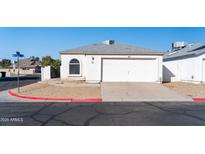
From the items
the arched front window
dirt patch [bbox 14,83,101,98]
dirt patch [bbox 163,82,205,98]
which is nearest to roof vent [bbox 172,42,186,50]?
dirt patch [bbox 163,82,205,98]

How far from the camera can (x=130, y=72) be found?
17094 mm

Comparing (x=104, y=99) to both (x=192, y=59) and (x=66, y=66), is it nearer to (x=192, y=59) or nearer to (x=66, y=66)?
(x=66, y=66)

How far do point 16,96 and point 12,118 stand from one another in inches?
221

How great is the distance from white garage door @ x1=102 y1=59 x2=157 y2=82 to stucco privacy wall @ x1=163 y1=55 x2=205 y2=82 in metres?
4.03

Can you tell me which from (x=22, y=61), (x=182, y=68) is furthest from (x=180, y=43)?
(x=22, y=61)

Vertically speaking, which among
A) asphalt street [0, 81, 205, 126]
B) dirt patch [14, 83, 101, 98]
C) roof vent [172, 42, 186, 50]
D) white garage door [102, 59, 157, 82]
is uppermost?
roof vent [172, 42, 186, 50]

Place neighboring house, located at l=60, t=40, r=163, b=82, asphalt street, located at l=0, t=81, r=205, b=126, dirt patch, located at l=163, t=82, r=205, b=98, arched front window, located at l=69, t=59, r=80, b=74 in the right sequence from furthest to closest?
1. arched front window, located at l=69, t=59, r=80, b=74
2. neighboring house, located at l=60, t=40, r=163, b=82
3. dirt patch, located at l=163, t=82, r=205, b=98
4. asphalt street, located at l=0, t=81, r=205, b=126

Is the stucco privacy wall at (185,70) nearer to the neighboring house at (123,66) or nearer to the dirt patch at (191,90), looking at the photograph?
the dirt patch at (191,90)

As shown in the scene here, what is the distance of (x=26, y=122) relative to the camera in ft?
19.7

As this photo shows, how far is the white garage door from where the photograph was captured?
56.0 feet

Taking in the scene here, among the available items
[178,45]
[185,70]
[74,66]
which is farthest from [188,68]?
[178,45]

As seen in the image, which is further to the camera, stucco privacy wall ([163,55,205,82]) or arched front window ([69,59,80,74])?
arched front window ([69,59,80,74])

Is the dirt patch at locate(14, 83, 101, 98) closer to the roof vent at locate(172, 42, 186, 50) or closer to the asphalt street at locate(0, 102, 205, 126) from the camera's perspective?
the asphalt street at locate(0, 102, 205, 126)
